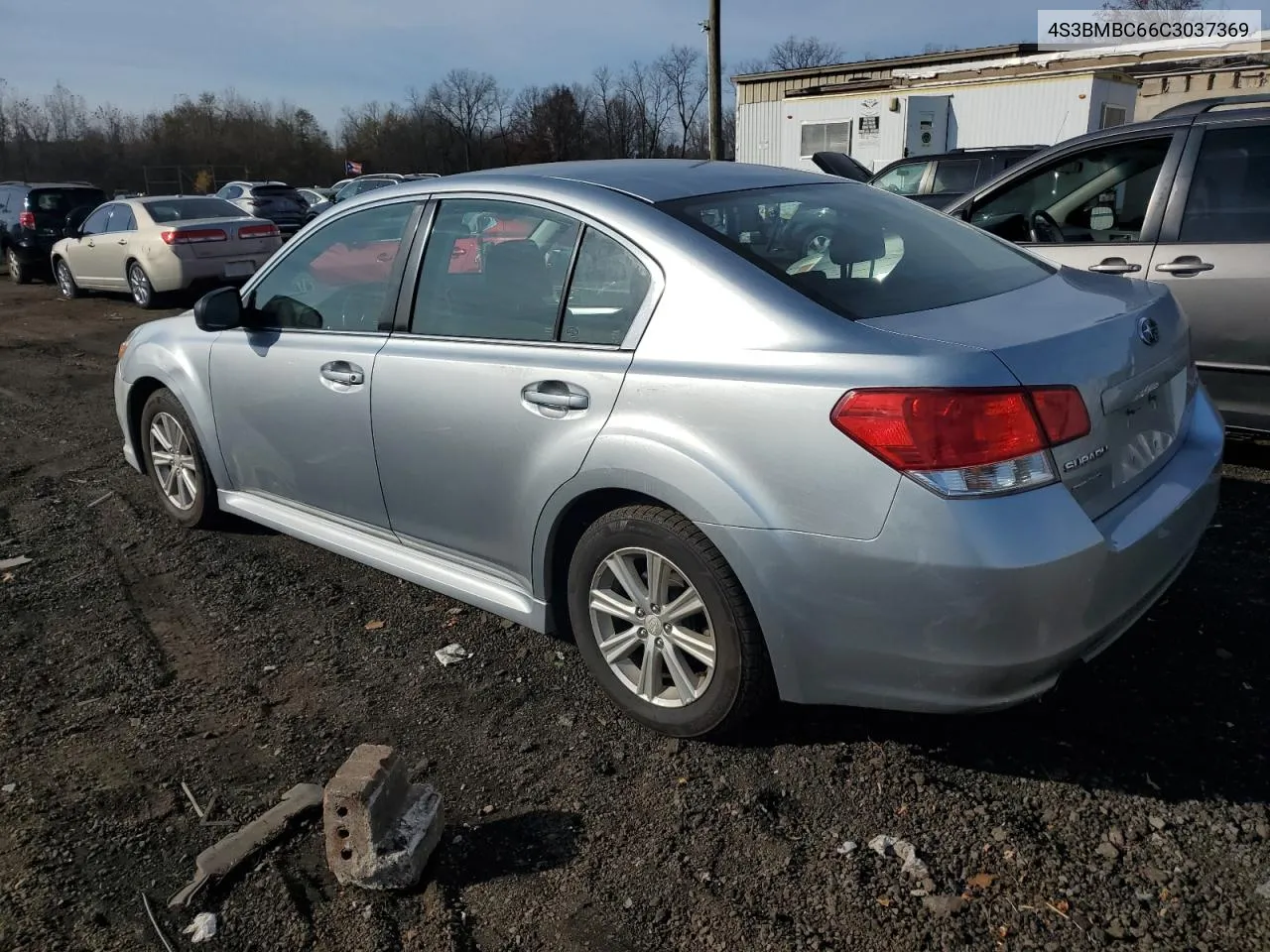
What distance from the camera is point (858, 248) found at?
313 centimetres

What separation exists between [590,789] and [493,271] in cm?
170

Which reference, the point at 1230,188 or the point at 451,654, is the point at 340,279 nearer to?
the point at 451,654

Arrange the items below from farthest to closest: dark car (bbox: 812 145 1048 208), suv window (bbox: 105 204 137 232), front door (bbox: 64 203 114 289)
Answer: front door (bbox: 64 203 114 289) < suv window (bbox: 105 204 137 232) < dark car (bbox: 812 145 1048 208)

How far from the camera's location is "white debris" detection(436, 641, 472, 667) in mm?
3641

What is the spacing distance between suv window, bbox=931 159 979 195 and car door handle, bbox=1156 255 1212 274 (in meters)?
7.59

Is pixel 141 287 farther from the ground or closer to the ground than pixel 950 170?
closer to the ground

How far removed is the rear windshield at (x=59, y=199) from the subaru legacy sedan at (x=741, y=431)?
59.2 feet

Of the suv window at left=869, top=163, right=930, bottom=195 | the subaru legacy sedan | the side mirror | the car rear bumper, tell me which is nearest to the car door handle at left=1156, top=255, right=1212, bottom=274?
the subaru legacy sedan

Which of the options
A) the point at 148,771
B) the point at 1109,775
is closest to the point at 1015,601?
the point at 1109,775

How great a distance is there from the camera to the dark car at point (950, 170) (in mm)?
11891

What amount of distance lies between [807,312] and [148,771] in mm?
2328

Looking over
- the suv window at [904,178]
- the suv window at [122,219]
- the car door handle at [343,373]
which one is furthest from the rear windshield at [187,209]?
the car door handle at [343,373]

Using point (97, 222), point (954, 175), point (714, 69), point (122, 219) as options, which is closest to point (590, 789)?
point (954, 175)

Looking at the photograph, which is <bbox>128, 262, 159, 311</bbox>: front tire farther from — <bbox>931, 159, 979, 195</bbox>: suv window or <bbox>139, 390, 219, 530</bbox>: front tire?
<bbox>931, 159, 979, 195</bbox>: suv window
